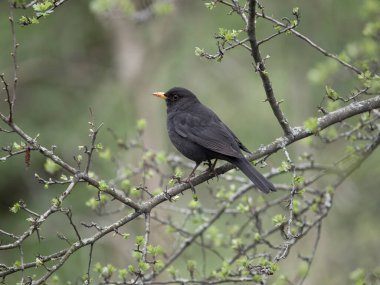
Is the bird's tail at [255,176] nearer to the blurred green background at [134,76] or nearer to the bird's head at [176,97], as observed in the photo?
the bird's head at [176,97]

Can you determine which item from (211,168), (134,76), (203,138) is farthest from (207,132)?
(134,76)

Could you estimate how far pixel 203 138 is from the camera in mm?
5902

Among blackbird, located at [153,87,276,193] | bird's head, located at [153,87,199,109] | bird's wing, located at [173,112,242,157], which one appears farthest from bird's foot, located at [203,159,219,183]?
bird's head, located at [153,87,199,109]

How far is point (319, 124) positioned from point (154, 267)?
170cm

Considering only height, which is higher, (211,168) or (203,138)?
(203,138)

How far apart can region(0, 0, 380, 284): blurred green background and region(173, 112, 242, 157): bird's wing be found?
3.28m

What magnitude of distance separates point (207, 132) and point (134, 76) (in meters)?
5.14

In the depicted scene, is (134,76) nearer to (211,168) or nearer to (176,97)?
(176,97)

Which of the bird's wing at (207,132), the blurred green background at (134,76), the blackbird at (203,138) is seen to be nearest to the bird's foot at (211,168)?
the blackbird at (203,138)

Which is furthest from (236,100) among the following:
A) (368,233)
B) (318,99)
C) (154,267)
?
(154,267)

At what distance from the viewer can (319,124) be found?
14.9 ft

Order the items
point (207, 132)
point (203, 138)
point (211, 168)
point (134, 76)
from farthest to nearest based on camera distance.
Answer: point (134, 76)
point (207, 132)
point (203, 138)
point (211, 168)

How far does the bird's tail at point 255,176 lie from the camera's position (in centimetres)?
505

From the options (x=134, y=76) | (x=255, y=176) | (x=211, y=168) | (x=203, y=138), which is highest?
(x=134, y=76)
